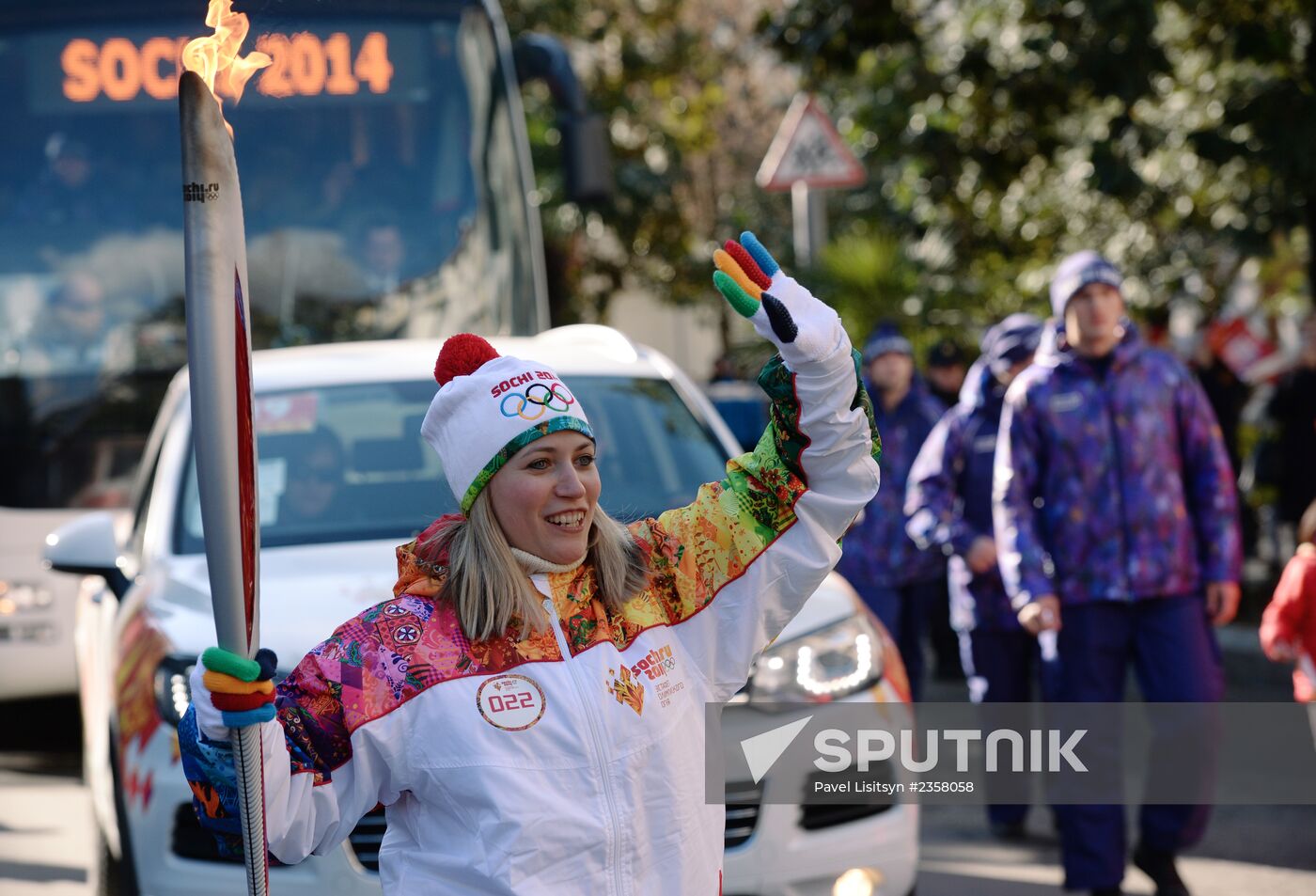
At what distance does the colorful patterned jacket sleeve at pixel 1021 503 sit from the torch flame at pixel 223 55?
3.61m

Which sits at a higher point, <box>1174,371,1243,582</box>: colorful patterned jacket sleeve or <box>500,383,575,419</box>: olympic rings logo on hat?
<box>500,383,575,419</box>: olympic rings logo on hat

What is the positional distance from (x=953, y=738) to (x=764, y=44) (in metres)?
5.43

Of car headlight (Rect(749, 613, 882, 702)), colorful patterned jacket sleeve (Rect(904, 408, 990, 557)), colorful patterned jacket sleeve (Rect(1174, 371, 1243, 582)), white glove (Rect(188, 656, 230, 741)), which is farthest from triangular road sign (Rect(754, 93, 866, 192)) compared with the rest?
white glove (Rect(188, 656, 230, 741))

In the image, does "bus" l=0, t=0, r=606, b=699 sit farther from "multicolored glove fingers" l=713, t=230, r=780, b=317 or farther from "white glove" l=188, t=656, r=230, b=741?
"white glove" l=188, t=656, r=230, b=741

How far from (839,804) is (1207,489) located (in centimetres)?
180

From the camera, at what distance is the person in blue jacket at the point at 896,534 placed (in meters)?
7.65

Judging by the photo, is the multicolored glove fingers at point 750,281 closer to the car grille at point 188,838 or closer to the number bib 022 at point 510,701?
the number bib 022 at point 510,701

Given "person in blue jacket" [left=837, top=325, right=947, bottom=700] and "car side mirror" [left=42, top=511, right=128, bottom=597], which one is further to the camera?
"person in blue jacket" [left=837, top=325, right=947, bottom=700]

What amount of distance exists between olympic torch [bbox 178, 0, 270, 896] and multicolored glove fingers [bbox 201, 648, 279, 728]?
3 cm

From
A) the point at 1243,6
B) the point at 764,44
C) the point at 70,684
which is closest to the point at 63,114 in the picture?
the point at 70,684

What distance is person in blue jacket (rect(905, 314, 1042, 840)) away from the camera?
22.3ft

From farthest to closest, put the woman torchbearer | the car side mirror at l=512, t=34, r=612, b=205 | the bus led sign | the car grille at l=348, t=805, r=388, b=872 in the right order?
the car side mirror at l=512, t=34, r=612, b=205, the bus led sign, the car grille at l=348, t=805, r=388, b=872, the woman torchbearer

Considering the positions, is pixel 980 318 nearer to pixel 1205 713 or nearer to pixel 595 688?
pixel 1205 713

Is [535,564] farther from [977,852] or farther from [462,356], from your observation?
[977,852]
